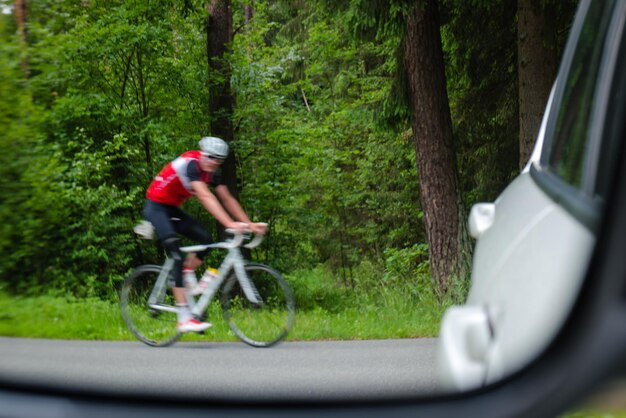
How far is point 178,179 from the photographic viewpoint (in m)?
6.81

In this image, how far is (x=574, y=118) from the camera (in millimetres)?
1788

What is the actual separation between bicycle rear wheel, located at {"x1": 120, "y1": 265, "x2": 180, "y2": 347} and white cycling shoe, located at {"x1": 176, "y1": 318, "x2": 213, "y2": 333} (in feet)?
0.38

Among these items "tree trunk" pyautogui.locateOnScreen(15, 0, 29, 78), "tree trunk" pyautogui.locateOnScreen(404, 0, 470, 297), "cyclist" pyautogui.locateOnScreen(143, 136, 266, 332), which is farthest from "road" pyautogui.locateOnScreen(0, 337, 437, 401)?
"tree trunk" pyautogui.locateOnScreen(404, 0, 470, 297)

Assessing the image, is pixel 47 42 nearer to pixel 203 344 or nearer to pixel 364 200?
pixel 203 344

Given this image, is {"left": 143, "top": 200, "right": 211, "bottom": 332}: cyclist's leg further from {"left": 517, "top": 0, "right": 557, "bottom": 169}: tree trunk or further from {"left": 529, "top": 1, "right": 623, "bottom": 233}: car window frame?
{"left": 529, "top": 1, "right": 623, "bottom": 233}: car window frame

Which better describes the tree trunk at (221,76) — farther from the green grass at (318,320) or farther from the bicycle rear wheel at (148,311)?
the bicycle rear wheel at (148,311)

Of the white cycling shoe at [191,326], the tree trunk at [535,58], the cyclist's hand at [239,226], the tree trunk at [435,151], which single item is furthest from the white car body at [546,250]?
the tree trunk at [435,151]

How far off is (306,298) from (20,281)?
41.4 ft

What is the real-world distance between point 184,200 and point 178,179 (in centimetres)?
32

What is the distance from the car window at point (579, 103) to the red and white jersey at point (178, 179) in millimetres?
4786

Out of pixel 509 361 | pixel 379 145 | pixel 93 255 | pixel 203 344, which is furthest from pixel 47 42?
pixel 379 145

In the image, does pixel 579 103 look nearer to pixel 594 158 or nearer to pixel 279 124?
pixel 594 158

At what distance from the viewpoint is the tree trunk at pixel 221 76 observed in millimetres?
19000

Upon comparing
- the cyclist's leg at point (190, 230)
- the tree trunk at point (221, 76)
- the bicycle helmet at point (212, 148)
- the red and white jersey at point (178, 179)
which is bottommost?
the tree trunk at point (221, 76)
